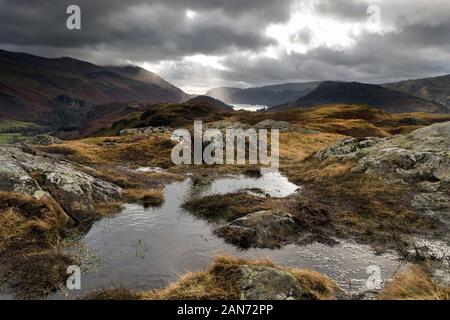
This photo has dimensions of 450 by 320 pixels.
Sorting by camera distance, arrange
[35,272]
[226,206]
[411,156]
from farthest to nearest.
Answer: [411,156]
[226,206]
[35,272]

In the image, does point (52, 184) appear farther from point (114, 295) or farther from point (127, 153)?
point (127, 153)

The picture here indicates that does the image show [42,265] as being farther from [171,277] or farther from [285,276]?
[285,276]

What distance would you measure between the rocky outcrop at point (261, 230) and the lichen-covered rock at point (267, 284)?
5.85m

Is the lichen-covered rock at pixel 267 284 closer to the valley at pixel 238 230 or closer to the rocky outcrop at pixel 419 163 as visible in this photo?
the valley at pixel 238 230

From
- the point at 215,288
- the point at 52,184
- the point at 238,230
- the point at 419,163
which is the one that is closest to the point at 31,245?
the point at 52,184

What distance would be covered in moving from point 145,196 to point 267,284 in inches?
765

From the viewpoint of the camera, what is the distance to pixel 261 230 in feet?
75.4

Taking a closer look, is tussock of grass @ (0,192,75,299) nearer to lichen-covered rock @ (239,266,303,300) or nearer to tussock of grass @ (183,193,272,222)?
lichen-covered rock @ (239,266,303,300)

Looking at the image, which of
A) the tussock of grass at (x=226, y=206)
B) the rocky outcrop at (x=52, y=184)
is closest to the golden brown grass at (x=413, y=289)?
the tussock of grass at (x=226, y=206)

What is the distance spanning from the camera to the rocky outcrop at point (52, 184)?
968 inches

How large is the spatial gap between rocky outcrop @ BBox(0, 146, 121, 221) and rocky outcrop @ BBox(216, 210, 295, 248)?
1032 centimetres
